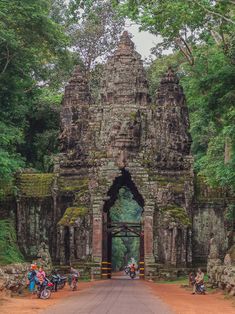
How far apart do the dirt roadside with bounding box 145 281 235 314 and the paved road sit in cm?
39

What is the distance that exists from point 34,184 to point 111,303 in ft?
57.4

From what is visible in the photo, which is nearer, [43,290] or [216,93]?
[43,290]

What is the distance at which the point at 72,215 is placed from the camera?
32.5 meters

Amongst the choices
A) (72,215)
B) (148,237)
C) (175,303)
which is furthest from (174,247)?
(175,303)

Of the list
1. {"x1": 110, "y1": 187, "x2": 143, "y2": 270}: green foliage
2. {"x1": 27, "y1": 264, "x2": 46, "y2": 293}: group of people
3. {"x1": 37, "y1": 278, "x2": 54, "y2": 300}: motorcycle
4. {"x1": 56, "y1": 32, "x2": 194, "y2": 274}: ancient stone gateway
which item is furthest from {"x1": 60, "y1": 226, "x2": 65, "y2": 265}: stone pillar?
{"x1": 110, "y1": 187, "x2": 143, "y2": 270}: green foliage

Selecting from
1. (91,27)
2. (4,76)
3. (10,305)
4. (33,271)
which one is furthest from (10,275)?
(91,27)

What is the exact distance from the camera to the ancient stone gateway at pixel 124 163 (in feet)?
105

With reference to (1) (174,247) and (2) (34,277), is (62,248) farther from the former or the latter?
(2) (34,277)

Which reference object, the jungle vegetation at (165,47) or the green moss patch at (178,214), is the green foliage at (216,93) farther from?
the green moss patch at (178,214)

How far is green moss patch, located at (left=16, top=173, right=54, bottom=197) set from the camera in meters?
34.8

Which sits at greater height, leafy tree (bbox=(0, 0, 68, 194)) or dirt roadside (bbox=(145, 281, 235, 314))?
leafy tree (bbox=(0, 0, 68, 194))

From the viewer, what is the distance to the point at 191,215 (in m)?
34.0

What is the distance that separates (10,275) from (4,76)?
10.7 meters

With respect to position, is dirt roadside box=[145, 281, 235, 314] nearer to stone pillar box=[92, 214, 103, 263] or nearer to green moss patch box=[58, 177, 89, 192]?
stone pillar box=[92, 214, 103, 263]
